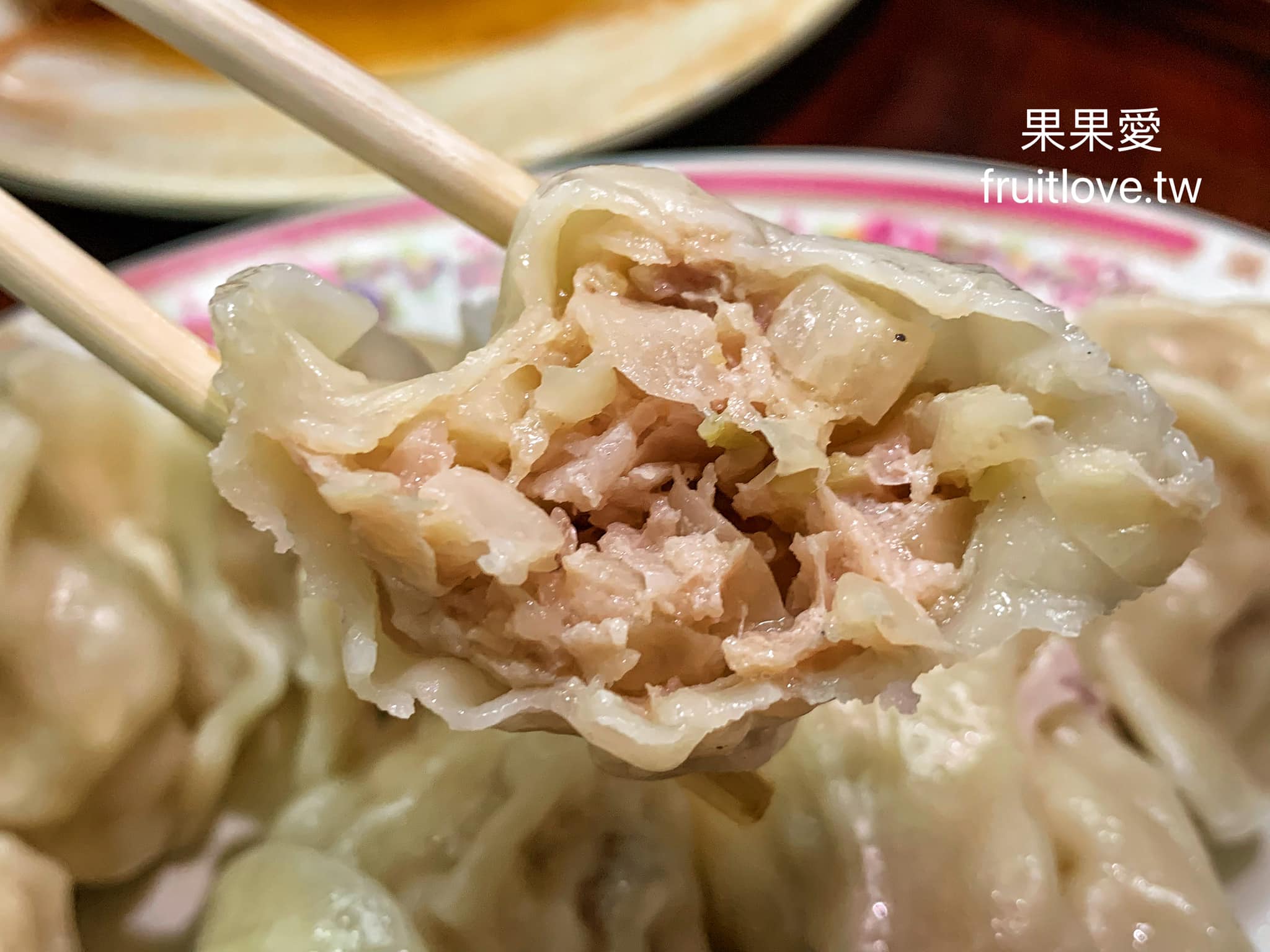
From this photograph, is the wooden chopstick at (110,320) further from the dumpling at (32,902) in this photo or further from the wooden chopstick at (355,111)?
the dumpling at (32,902)

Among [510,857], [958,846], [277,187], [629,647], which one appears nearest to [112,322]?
[629,647]

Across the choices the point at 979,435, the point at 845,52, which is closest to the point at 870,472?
the point at 979,435

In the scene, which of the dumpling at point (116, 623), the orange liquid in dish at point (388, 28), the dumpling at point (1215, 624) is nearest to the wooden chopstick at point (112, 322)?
the dumpling at point (116, 623)

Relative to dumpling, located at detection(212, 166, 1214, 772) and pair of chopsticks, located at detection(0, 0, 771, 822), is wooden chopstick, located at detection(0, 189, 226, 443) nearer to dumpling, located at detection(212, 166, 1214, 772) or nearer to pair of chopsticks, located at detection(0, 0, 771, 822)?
pair of chopsticks, located at detection(0, 0, 771, 822)

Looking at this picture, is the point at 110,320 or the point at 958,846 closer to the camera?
the point at 110,320

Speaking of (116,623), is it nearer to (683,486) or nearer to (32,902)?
(32,902)

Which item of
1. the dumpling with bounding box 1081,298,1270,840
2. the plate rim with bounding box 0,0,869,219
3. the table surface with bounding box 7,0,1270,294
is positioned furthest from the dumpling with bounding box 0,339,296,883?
the dumpling with bounding box 1081,298,1270,840
